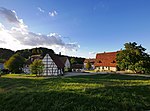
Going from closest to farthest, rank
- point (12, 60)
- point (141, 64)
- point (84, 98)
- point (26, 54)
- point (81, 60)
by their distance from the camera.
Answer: point (84, 98) < point (141, 64) < point (12, 60) < point (26, 54) < point (81, 60)

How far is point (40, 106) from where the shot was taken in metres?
13.1

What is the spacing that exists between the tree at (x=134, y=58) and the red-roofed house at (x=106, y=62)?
518 inches

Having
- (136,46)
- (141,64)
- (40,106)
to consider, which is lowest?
(40,106)

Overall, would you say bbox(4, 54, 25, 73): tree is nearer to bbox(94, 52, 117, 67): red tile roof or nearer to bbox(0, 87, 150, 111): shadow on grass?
bbox(94, 52, 117, 67): red tile roof

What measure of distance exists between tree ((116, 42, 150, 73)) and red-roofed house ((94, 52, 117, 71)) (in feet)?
43.2

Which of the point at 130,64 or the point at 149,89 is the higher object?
the point at 130,64

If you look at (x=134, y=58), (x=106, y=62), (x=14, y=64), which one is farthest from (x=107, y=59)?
(x=14, y=64)

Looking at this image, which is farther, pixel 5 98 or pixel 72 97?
pixel 5 98

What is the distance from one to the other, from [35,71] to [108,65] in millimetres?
28642

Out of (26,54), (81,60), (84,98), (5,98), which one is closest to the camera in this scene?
(84,98)

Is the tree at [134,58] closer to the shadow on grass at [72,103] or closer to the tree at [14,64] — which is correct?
the tree at [14,64]

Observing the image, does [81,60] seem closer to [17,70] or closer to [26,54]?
[26,54]

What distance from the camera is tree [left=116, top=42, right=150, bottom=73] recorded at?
4459cm

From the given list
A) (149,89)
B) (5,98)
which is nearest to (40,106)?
(5,98)
